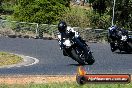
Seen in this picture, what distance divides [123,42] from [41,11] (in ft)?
48.5

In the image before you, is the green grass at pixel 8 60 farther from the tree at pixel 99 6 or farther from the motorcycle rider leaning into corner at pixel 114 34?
the tree at pixel 99 6

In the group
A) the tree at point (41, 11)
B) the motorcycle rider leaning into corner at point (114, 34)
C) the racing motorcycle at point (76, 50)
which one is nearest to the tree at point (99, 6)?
the tree at point (41, 11)

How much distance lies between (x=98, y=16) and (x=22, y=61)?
70.3ft

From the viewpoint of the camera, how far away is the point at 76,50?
17.2 metres

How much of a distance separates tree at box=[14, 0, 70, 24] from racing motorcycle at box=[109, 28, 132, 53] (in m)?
13.9

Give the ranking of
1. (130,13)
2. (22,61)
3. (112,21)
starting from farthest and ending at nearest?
(130,13)
(112,21)
(22,61)

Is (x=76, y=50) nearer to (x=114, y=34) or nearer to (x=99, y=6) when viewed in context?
(x=114, y=34)

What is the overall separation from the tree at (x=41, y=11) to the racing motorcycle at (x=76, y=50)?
20.4 metres

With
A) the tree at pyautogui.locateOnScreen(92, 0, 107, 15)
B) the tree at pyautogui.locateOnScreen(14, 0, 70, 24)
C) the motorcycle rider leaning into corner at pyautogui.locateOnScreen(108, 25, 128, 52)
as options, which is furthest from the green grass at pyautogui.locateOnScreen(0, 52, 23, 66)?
the tree at pyautogui.locateOnScreen(92, 0, 107, 15)

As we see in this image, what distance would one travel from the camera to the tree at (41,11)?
37531 millimetres

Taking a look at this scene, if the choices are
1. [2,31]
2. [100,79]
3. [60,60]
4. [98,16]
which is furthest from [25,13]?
[100,79]

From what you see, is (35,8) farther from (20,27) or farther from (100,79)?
(100,79)

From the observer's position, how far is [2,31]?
1400 inches

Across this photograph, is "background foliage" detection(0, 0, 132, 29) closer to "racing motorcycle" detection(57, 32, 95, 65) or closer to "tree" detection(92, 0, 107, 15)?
"tree" detection(92, 0, 107, 15)
